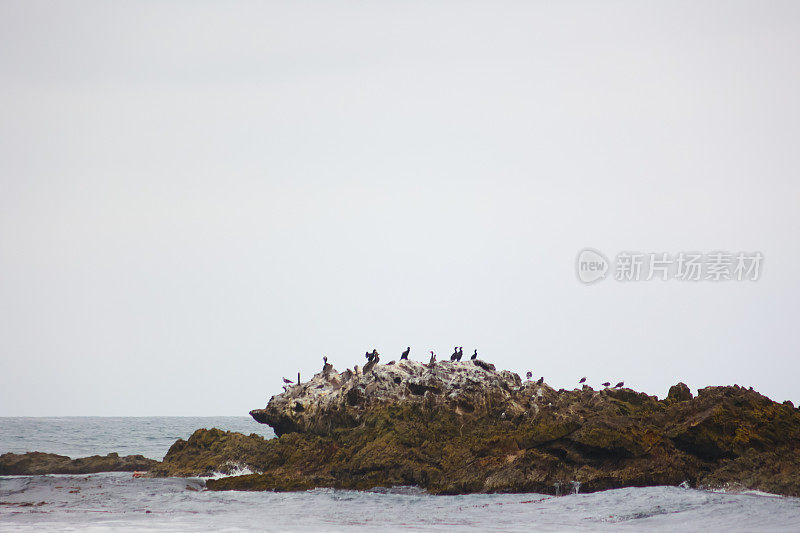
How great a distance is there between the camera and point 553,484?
18.3m

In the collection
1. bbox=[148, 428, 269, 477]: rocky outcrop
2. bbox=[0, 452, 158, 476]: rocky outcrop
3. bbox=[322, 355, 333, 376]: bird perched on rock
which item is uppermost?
bbox=[322, 355, 333, 376]: bird perched on rock

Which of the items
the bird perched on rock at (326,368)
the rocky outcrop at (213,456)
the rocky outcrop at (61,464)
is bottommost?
the rocky outcrop at (61,464)

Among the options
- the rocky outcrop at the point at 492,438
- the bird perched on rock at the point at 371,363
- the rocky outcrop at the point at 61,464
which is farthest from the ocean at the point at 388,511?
the bird perched on rock at the point at 371,363

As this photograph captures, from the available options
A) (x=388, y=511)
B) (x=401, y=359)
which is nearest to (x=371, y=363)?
(x=401, y=359)

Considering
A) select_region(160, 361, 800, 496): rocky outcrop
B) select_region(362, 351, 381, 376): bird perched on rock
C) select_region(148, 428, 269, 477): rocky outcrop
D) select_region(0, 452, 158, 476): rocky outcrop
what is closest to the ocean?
select_region(160, 361, 800, 496): rocky outcrop

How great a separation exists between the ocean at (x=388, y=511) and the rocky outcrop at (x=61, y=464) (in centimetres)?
493

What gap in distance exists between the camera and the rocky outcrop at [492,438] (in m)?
18.1

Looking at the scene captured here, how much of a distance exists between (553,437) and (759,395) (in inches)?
248

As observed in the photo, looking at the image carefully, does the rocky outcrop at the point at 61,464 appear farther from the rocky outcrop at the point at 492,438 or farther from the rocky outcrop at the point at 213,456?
the rocky outcrop at the point at 492,438

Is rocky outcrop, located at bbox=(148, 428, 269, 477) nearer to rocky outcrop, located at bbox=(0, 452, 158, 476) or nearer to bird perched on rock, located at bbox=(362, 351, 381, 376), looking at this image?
rocky outcrop, located at bbox=(0, 452, 158, 476)

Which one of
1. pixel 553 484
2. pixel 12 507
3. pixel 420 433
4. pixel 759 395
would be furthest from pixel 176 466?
pixel 759 395

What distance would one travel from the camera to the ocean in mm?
14484

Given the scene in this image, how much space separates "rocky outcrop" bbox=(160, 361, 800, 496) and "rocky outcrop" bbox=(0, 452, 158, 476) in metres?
2.24

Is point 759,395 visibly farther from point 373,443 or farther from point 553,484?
point 373,443
